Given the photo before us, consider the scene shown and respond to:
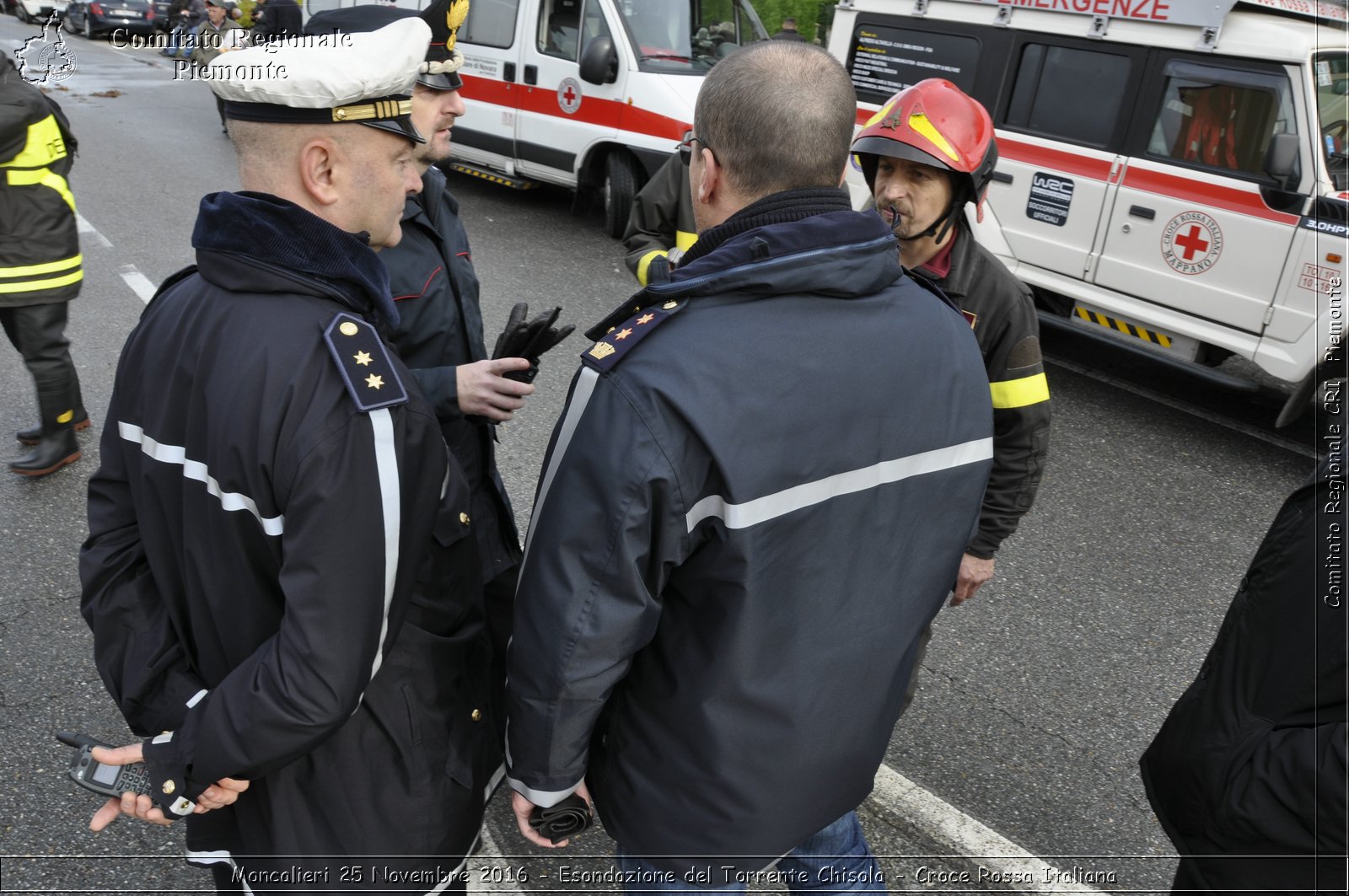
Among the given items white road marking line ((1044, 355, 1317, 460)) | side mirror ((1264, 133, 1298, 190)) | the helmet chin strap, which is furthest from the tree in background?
the helmet chin strap

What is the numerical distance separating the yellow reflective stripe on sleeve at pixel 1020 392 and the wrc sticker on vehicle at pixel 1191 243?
3.86 metres

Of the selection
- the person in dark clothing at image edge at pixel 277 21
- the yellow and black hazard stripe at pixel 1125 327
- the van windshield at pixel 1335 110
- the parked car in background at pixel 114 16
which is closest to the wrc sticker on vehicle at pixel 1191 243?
the yellow and black hazard stripe at pixel 1125 327

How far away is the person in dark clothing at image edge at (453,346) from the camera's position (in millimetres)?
2086

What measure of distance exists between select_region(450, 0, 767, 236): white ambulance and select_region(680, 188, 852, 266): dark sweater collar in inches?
250

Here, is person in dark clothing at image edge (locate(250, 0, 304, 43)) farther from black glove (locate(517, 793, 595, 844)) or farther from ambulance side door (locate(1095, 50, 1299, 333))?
ambulance side door (locate(1095, 50, 1299, 333))

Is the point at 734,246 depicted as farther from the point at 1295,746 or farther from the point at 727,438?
the point at 1295,746

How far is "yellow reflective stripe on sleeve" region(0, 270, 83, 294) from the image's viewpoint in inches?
155

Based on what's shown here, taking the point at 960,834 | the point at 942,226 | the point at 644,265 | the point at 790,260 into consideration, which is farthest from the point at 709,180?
the point at 960,834

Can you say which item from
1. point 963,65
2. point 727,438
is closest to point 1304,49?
point 963,65

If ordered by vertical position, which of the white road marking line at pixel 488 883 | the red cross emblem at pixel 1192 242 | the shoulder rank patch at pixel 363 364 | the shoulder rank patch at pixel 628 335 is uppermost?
the shoulder rank patch at pixel 628 335

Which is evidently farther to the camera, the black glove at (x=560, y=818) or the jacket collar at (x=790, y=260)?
the black glove at (x=560, y=818)

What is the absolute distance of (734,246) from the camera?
1472 millimetres

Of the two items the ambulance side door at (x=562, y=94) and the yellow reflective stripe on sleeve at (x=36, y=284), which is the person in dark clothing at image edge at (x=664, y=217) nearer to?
the yellow reflective stripe on sleeve at (x=36, y=284)

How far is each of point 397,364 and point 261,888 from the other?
0.94 metres
